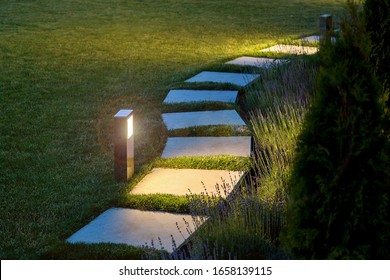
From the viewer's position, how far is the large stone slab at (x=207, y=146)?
5418mm

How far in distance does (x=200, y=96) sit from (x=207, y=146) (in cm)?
170

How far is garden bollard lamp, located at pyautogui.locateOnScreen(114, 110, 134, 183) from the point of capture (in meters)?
4.73

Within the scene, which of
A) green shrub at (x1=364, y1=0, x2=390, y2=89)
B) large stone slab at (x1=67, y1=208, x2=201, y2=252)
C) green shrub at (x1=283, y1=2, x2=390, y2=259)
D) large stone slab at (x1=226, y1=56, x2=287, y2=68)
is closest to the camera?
green shrub at (x1=283, y1=2, x2=390, y2=259)

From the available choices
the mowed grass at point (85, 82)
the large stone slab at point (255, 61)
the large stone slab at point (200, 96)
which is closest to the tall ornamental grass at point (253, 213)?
the mowed grass at point (85, 82)

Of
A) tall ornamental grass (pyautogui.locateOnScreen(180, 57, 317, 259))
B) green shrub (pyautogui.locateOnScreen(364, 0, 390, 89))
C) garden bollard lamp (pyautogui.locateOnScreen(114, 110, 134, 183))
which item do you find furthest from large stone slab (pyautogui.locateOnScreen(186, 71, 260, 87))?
green shrub (pyautogui.locateOnScreen(364, 0, 390, 89))

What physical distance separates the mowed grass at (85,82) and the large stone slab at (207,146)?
0.14 m

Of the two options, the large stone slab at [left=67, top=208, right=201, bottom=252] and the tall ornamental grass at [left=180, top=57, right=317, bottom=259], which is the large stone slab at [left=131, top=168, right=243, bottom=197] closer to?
the tall ornamental grass at [left=180, top=57, right=317, bottom=259]

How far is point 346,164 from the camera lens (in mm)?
2457

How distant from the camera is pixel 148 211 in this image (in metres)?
4.30

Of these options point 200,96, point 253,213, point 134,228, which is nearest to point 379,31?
point 253,213

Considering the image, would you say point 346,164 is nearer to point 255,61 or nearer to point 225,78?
point 225,78

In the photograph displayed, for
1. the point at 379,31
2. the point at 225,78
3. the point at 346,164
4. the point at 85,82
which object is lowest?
the point at 85,82

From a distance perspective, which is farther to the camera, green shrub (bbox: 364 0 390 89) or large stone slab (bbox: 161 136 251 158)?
large stone slab (bbox: 161 136 251 158)

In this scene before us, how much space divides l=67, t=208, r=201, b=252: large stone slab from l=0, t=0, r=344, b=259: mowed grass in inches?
4.7
